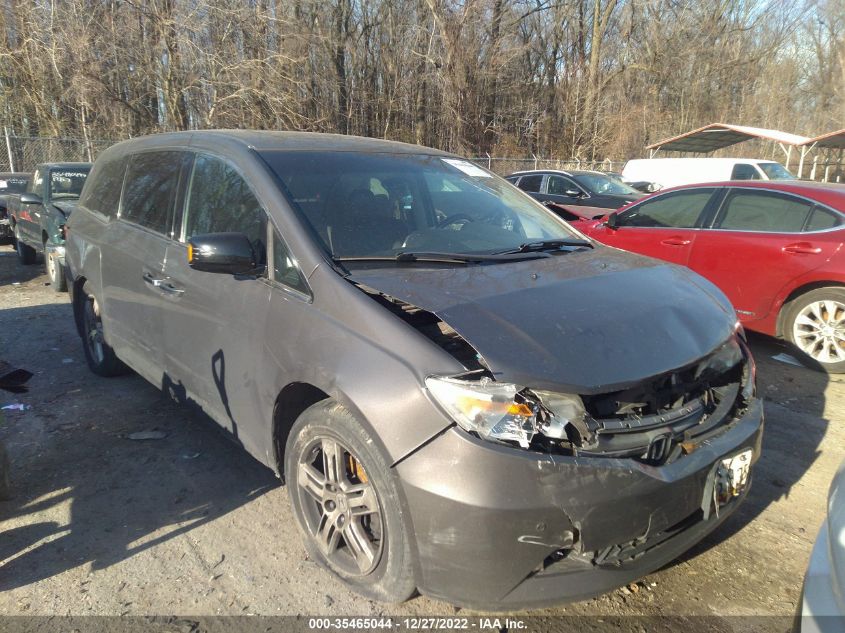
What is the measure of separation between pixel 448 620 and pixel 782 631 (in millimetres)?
1283

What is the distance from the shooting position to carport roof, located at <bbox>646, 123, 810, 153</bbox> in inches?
874

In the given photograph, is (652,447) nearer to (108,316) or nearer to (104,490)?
(104,490)

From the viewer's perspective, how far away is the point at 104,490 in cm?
330

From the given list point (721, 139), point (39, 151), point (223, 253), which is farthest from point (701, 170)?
point (39, 151)

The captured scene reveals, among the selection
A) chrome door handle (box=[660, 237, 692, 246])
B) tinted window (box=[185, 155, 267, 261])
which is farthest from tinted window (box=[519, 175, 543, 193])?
tinted window (box=[185, 155, 267, 261])

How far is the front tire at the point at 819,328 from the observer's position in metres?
5.10

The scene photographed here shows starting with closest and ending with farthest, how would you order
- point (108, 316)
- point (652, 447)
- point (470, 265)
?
point (652, 447)
point (470, 265)
point (108, 316)

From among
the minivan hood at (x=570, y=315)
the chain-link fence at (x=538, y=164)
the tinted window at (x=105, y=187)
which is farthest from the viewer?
A: the chain-link fence at (x=538, y=164)

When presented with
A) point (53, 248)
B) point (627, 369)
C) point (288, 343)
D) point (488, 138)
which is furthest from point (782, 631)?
point (488, 138)

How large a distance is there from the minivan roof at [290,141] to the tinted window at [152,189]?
0.45ft

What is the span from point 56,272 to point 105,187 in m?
4.26

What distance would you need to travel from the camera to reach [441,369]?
207 centimetres

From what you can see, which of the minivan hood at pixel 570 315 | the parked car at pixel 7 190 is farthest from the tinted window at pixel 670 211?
the parked car at pixel 7 190

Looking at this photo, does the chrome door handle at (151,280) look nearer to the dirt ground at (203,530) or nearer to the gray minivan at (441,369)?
the gray minivan at (441,369)
